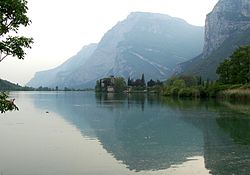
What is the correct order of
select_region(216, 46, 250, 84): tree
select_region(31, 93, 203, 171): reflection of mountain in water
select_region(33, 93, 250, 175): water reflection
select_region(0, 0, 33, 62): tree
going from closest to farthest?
select_region(0, 0, 33, 62): tree, select_region(33, 93, 250, 175): water reflection, select_region(31, 93, 203, 171): reflection of mountain in water, select_region(216, 46, 250, 84): tree

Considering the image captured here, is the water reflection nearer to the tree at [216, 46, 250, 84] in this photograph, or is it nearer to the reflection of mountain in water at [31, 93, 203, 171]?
the reflection of mountain in water at [31, 93, 203, 171]

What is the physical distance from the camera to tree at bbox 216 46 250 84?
4663 inches

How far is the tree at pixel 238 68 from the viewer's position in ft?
389

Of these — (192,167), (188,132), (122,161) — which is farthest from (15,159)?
(188,132)

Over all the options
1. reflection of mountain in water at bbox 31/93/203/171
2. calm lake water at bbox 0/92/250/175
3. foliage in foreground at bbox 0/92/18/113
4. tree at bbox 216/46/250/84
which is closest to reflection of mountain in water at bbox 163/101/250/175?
calm lake water at bbox 0/92/250/175

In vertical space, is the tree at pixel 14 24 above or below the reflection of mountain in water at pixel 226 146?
above

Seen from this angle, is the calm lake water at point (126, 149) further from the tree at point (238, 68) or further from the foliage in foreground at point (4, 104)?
the tree at point (238, 68)

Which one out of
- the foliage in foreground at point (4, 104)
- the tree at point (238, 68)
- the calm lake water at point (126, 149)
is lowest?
the calm lake water at point (126, 149)

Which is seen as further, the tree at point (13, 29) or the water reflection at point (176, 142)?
the water reflection at point (176, 142)

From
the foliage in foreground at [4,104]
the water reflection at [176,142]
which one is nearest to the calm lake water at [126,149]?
the water reflection at [176,142]

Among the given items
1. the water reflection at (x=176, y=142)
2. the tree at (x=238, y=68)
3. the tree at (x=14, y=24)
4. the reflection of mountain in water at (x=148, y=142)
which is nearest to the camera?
the tree at (x=14, y=24)

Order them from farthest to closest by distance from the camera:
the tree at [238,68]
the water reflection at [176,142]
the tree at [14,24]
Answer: the tree at [238,68] < the water reflection at [176,142] < the tree at [14,24]

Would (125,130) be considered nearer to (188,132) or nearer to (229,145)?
(188,132)

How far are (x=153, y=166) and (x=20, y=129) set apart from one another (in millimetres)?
22448
